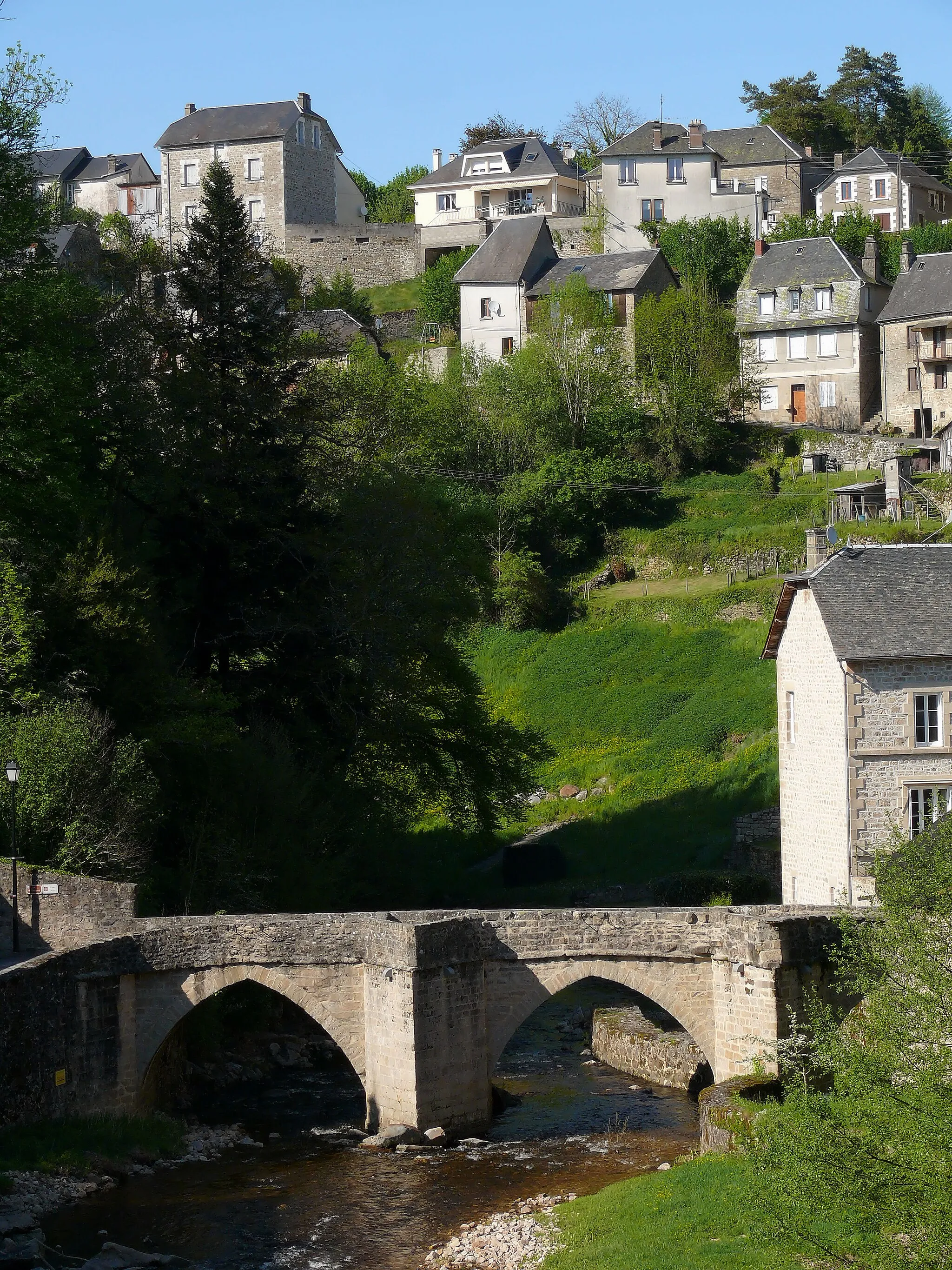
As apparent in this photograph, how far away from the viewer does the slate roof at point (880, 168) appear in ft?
218

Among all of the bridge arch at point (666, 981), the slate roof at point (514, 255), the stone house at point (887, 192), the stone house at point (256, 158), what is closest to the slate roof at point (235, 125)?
the stone house at point (256, 158)

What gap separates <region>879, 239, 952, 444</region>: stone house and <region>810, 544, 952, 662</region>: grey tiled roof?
2630 centimetres

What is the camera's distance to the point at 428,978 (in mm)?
22266

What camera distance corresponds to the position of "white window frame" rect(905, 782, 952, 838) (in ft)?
87.1

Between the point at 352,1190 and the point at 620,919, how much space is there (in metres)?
5.14

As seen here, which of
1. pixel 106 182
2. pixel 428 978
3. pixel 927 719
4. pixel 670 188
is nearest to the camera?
pixel 428 978

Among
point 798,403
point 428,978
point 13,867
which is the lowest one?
point 428,978

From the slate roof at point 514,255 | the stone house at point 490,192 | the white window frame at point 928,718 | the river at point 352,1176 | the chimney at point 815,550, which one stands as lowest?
the river at point 352,1176

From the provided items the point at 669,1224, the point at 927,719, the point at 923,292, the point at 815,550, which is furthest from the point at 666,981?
the point at 923,292

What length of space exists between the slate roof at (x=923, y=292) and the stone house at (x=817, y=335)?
121cm

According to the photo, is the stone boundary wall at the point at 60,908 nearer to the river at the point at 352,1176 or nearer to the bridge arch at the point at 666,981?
the river at the point at 352,1176

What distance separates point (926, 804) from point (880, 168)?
4623 cm

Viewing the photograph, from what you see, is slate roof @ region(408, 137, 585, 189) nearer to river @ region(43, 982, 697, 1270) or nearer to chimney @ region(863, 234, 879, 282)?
chimney @ region(863, 234, 879, 282)

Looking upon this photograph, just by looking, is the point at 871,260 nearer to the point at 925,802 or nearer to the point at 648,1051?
the point at 925,802
